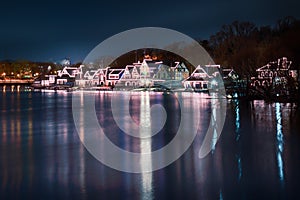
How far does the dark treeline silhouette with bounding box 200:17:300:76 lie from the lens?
1236 inches

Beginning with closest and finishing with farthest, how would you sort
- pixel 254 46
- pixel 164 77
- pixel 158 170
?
pixel 158 170 → pixel 254 46 → pixel 164 77

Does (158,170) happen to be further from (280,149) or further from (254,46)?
(254,46)

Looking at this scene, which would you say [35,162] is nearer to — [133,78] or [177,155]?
[177,155]

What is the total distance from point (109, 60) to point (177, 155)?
89.4 m

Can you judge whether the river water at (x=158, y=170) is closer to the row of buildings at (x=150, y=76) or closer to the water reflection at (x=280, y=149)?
the water reflection at (x=280, y=149)

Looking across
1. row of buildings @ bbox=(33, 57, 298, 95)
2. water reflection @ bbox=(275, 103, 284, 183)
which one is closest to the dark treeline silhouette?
row of buildings @ bbox=(33, 57, 298, 95)

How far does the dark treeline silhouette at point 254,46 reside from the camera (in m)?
31.4

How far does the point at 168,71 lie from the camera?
6900 centimetres

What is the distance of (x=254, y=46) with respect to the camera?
1727 inches

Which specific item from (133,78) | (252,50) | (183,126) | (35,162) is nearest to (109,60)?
(133,78)

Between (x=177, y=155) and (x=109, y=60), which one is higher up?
(x=109, y=60)

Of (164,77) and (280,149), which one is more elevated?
(164,77)

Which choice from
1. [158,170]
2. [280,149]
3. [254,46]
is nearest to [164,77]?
[254,46]

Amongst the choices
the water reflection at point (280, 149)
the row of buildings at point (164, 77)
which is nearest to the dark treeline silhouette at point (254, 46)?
the row of buildings at point (164, 77)
